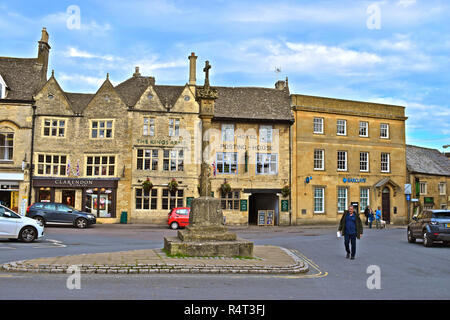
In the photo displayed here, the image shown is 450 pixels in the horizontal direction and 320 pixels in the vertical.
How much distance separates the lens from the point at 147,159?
1325 inches

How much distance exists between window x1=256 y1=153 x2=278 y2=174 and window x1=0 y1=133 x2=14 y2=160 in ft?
64.5

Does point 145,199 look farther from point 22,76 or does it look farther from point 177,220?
point 22,76

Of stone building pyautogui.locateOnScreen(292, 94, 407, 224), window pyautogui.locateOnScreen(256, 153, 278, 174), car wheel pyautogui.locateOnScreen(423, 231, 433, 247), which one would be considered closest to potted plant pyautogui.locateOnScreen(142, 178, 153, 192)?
window pyautogui.locateOnScreen(256, 153, 278, 174)

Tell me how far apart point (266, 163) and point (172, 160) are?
7958mm

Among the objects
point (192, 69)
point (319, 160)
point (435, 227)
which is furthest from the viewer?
point (319, 160)

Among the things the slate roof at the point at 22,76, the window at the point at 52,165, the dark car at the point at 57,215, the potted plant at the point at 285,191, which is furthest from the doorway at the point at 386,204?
the slate roof at the point at 22,76

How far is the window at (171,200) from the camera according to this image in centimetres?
3356

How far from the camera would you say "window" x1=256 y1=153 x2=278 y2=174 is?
35.5 meters

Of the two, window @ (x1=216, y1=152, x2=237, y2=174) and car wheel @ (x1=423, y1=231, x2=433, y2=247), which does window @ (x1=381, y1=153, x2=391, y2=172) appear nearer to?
window @ (x1=216, y1=152, x2=237, y2=174)

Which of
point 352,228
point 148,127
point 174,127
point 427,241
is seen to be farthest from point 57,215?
point 427,241

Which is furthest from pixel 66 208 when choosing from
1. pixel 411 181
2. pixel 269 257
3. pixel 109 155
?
pixel 411 181

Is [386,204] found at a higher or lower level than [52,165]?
lower

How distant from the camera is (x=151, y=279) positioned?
30.9 ft

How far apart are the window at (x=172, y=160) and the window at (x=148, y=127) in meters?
1.89
